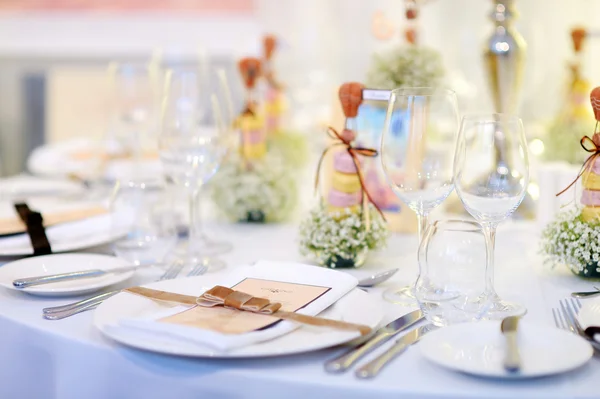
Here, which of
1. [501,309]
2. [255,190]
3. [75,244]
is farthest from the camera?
[255,190]

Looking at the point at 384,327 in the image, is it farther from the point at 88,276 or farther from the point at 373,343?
the point at 88,276

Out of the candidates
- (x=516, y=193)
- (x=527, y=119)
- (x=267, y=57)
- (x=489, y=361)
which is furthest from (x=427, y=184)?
(x=527, y=119)

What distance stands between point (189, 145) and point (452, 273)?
2.00ft

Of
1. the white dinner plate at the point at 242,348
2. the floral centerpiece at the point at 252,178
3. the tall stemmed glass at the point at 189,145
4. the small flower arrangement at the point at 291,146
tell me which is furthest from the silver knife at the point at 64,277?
the small flower arrangement at the point at 291,146

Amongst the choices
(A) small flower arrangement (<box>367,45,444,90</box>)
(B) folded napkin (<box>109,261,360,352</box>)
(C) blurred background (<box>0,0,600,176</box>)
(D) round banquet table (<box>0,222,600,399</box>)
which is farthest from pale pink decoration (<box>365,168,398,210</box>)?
(C) blurred background (<box>0,0,600,176</box>)

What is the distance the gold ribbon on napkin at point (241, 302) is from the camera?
0.93 meters

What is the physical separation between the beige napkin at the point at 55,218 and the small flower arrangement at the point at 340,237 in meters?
0.54

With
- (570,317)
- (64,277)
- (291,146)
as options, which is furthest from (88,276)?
(291,146)

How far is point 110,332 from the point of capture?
3.02ft

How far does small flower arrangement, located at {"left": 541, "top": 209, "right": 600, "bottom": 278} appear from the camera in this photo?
3.94 ft

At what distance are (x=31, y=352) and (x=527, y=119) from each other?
114 inches

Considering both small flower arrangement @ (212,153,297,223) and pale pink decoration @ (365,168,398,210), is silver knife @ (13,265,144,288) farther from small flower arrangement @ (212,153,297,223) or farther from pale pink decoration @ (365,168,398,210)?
pale pink decoration @ (365,168,398,210)

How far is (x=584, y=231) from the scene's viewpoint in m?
1.21

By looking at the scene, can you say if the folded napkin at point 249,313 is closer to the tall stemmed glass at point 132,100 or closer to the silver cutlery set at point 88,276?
the silver cutlery set at point 88,276
